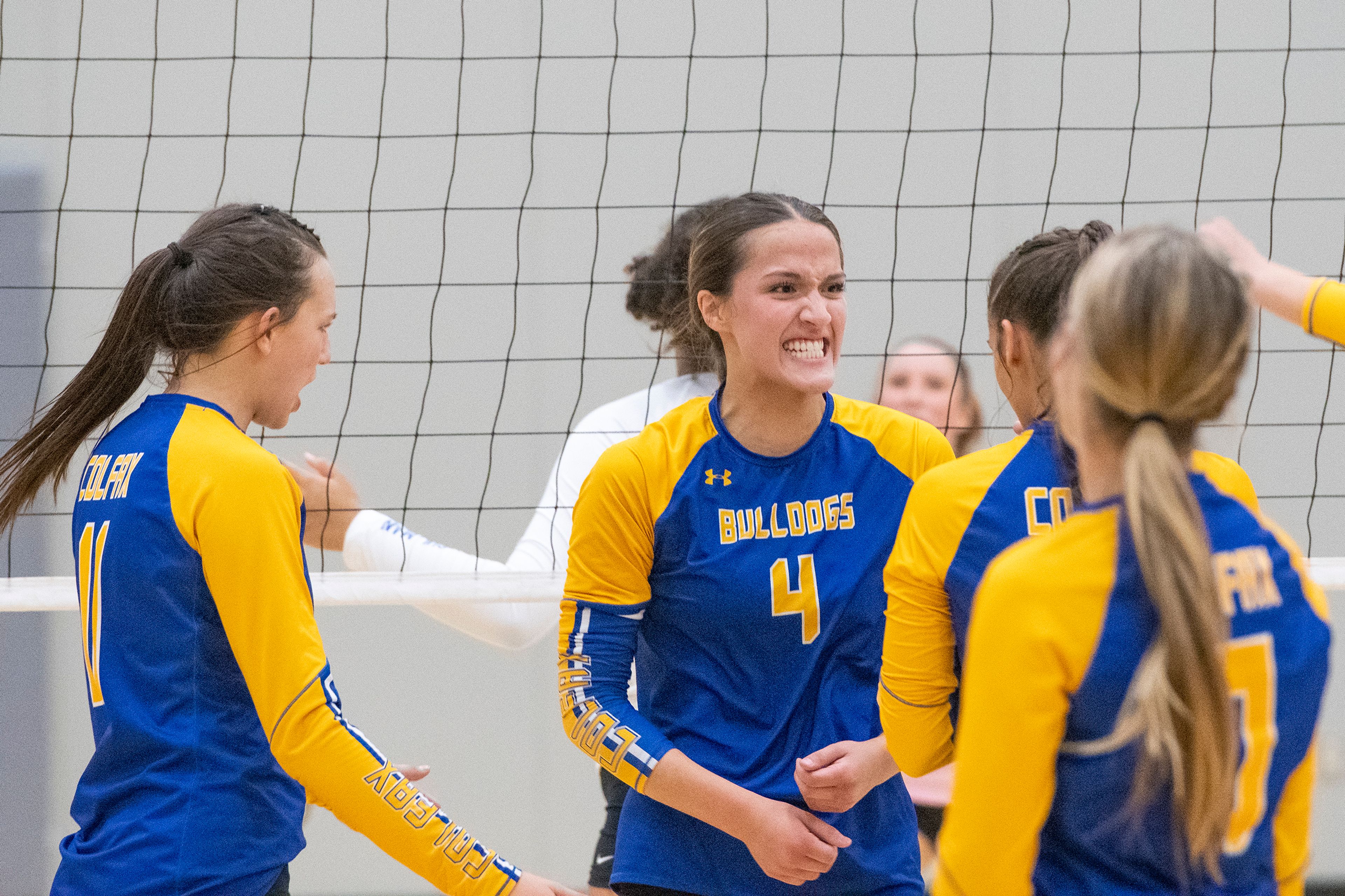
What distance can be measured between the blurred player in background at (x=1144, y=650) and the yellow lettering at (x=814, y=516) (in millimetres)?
620

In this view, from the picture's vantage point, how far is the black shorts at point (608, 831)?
2.07 meters

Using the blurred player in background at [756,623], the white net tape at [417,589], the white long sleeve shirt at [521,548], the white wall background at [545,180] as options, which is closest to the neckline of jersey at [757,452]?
the blurred player in background at [756,623]

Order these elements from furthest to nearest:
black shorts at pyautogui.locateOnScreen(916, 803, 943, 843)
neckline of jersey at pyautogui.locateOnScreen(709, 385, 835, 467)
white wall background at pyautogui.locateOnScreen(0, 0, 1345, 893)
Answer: white wall background at pyautogui.locateOnScreen(0, 0, 1345, 893), black shorts at pyautogui.locateOnScreen(916, 803, 943, 843), neckline of jersey at pyautogui.locateOnScreen(709, 385, 835, 467)

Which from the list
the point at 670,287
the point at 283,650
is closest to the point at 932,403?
the point at 670,287

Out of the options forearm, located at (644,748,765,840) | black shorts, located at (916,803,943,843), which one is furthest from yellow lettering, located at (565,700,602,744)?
black shorts, located at (916,803,943,843)

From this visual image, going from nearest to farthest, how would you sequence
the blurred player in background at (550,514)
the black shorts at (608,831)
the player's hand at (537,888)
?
the player's hand at (537,888), the black shorts at (608,831), the blurred player in background at (550,514)

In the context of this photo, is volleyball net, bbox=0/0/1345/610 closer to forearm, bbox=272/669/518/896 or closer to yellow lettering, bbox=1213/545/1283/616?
forearm, bbox=272/669/518/896

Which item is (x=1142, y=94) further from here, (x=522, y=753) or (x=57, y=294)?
(x=57, y=294)

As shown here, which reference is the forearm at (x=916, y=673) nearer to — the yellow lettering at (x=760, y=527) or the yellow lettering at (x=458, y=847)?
the yellow lettering at (x=760, y=527)

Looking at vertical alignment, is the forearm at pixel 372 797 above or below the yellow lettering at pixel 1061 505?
below

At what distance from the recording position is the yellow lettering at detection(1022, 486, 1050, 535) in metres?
1.22

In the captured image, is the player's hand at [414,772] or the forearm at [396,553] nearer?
the player's hand at [414,772]

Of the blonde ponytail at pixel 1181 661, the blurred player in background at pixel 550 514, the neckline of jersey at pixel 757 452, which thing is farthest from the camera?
the blurred player in background at pixel 550 514

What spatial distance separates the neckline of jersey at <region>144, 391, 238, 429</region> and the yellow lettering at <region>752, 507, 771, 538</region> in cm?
61
